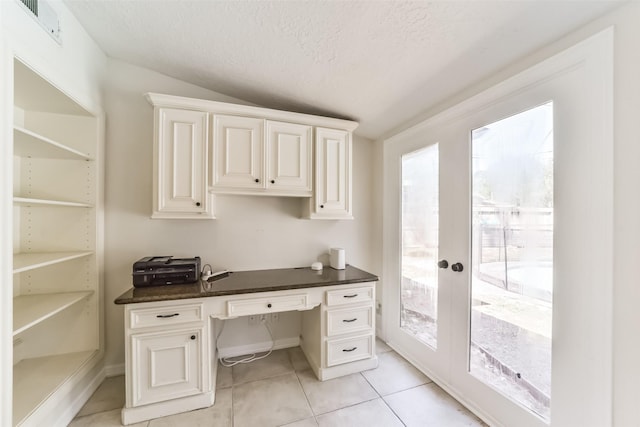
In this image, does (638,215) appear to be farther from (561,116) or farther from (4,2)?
(4,2)

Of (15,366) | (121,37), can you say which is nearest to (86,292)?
(15,366)

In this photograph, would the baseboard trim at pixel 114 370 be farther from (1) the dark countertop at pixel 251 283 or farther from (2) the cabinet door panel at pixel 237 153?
(2) the cabinet door panel at pixel 237 153

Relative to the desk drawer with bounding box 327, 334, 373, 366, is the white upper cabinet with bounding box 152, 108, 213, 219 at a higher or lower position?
higher

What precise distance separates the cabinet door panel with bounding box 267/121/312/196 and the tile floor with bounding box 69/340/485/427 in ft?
5.23

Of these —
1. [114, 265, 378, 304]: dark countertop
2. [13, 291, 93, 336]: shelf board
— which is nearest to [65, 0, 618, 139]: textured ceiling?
[114, 265, 378, 304]: dark countertop

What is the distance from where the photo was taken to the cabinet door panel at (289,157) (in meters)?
2.13

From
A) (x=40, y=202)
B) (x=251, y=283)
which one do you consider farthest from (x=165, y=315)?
(x=40, y=202)

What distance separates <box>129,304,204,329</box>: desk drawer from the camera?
1587 mm

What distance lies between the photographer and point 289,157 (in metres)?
2.18

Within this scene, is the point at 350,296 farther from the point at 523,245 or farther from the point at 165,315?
the point at 165,315

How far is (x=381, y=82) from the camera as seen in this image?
183 centimetres

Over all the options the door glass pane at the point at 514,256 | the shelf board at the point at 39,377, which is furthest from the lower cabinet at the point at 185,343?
the door glass pane at the point at 514,256

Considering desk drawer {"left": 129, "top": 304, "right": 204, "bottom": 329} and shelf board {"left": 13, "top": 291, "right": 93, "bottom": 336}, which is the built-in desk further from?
shelf board {"left": 13, "top": 291, "right": 93, "bottom": 336}

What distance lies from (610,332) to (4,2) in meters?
3.12
